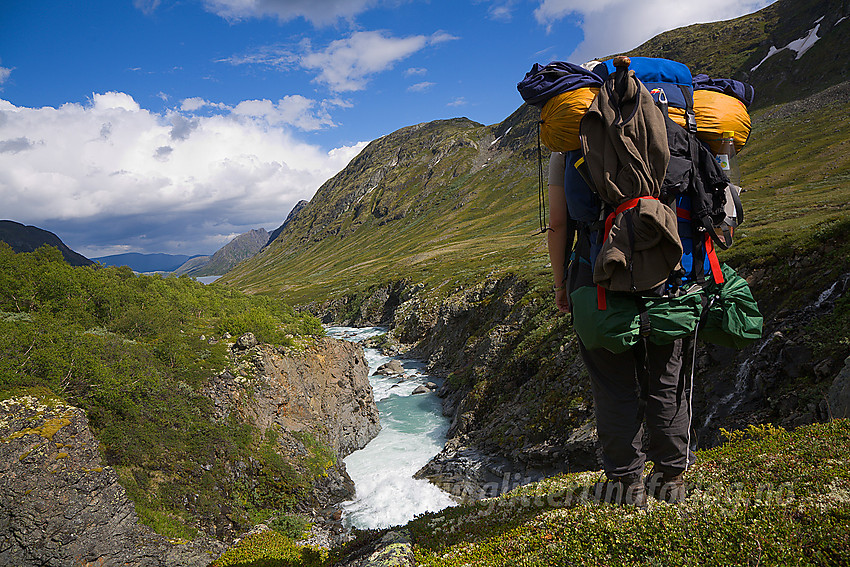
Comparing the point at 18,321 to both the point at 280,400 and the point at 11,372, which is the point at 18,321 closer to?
the point at 11,372

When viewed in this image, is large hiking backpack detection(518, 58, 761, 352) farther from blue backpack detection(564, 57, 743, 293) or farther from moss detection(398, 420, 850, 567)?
moss detection(398, 420, 850, 567)

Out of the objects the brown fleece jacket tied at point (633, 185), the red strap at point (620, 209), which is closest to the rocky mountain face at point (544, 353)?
the brown fleece jacket tied at point (633, 185)

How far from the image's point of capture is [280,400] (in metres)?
19.8

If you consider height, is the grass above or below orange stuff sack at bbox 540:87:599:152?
below

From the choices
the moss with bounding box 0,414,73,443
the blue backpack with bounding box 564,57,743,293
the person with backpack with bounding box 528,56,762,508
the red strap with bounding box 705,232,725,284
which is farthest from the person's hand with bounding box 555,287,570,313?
the moss with bounding box 0,414,73,443

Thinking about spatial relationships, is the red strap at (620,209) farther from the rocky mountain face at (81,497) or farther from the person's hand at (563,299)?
the rocky mountain face at (81,497)

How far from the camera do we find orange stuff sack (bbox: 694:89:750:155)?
4.03m

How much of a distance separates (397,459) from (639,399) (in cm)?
2181

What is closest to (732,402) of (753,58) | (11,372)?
(11,372)

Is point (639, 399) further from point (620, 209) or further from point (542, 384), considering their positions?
point (542, 384)

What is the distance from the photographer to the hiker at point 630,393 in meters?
4.06

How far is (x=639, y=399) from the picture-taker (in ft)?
13.6

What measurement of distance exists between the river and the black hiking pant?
49.7ft

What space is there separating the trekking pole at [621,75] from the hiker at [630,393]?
29.9 inches
